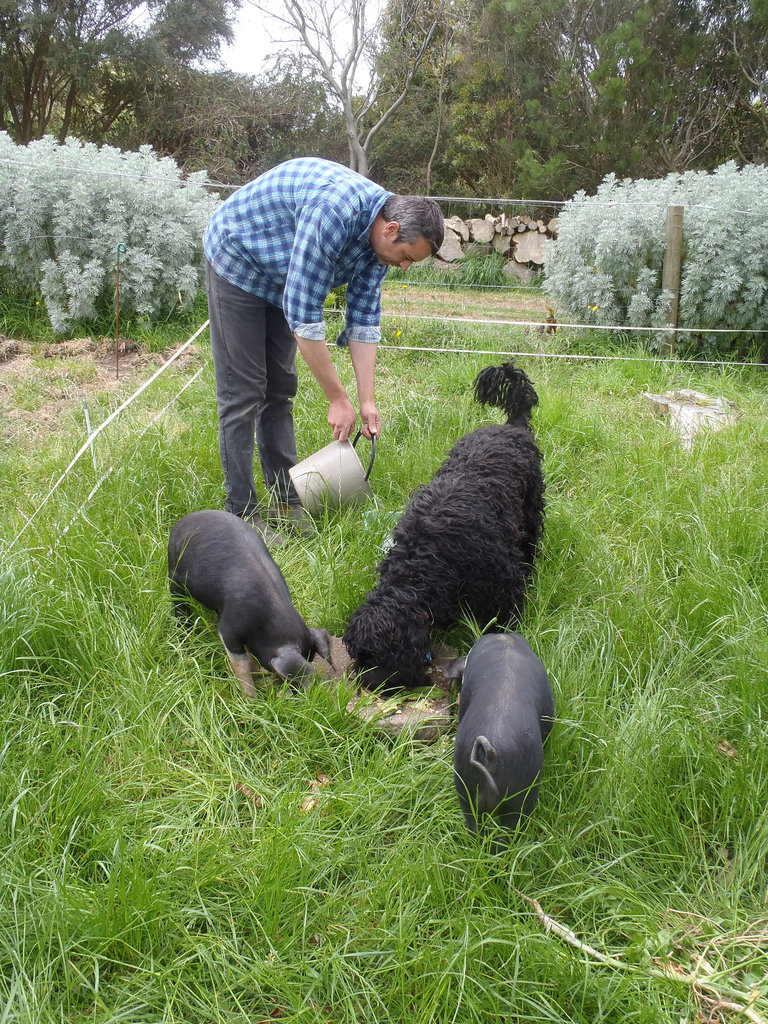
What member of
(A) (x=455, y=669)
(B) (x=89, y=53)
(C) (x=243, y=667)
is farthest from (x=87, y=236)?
(B) (x=89, y=53)

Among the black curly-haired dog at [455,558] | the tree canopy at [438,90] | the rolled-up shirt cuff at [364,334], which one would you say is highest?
the tree canopy at [438,90]

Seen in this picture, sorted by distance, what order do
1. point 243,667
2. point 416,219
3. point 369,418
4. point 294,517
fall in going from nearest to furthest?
1. point 243,667
2. point 416,219
3. point 369,418
4. point 294,517

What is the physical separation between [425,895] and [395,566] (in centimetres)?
123

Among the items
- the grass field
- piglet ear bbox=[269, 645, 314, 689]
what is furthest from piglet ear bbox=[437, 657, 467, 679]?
piglet ear bbox=[269, 645, 314, 689]

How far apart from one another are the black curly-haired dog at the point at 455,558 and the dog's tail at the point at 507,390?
1.12ft

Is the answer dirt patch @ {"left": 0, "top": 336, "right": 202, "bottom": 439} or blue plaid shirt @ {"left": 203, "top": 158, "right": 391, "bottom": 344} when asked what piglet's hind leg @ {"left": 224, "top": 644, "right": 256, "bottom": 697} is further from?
dirt patch @ {"left": 0, "top": 336, "right": 202, "bottom": 439}

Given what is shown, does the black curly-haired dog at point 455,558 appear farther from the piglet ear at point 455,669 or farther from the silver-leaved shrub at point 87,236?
the silver-leaved shrub at point 87,236

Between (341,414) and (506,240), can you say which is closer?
(341,414)

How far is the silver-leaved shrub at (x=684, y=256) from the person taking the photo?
6.71 meters

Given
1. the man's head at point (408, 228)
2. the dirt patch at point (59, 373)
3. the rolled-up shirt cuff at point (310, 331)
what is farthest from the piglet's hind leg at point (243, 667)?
the dirt patch at point (59, 373)

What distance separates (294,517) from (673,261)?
5.09 metres

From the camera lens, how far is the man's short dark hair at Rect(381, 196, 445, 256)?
Answer: 3.02 metres

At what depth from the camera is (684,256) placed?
7047mm

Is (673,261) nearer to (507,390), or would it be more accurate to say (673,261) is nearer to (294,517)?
(507,390)
